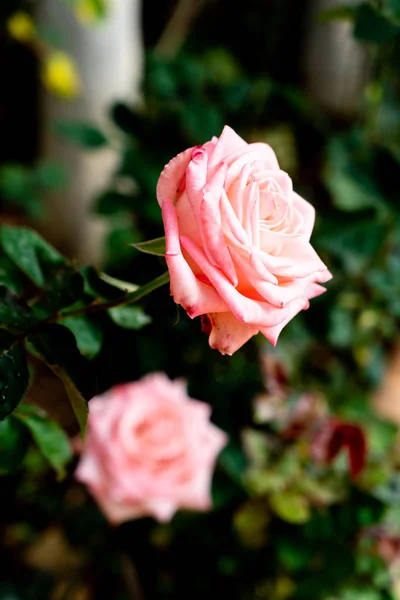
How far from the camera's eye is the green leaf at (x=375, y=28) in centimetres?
58

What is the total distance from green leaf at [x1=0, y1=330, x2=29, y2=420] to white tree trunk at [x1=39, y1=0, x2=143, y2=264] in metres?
1.14

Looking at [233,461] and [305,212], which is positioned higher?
[305,212]

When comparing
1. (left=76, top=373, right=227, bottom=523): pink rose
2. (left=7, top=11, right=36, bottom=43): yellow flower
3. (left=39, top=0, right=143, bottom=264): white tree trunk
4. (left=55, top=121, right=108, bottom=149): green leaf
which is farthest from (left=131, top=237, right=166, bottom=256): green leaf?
(left=7, top=11, right=36, bottom=43): yellow flower

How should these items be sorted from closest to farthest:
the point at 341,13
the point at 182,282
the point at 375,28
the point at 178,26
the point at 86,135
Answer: the point at 182,282 → the point at 375,28 → the point at 341,13 → the point at 86,135 → the point at 178,26

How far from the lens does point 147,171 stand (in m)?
0.83

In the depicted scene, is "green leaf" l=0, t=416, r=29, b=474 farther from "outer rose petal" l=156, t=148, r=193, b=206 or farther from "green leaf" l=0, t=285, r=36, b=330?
"outer rose petal" l=156, t=148, r=193, b=206

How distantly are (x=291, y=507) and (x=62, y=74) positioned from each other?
110 cm

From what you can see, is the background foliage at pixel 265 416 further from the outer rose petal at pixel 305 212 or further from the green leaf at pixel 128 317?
the outer rose petal at pixel 305 212

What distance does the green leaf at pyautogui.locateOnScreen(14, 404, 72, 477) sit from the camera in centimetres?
45

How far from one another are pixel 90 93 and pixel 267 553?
1.22m

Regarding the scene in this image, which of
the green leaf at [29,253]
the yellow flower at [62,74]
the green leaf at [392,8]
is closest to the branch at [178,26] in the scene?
the yellow flower at [62,74]

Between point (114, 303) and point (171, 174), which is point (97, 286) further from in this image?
point (171, 174)

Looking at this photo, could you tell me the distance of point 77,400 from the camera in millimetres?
337

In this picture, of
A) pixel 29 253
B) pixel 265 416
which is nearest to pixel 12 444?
pixel 29 253
